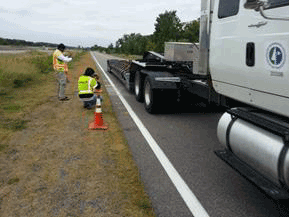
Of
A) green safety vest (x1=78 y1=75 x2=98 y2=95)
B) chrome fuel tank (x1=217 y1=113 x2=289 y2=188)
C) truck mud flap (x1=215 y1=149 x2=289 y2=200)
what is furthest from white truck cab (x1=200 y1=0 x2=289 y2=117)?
green safety vest (x1=78 y1=75 x2=98 y2=95)

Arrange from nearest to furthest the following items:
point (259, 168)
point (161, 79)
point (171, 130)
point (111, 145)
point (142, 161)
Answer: point (259, 168)
point (142, 161)
point (111, 145)
point (171, 130)
point (161, 79)

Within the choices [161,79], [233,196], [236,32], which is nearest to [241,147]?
[233,196]

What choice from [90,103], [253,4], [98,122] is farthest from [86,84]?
[253,4]

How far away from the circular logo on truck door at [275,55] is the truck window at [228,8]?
0.91 metres

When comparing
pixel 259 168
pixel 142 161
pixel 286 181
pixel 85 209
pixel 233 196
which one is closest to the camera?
pixel 286 181

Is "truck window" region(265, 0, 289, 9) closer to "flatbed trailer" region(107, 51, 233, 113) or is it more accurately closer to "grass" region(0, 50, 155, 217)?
"flatbed trailer" region(107, 51, 233, 113)

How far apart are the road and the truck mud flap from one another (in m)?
0.09

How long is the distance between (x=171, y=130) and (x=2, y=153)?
3277 millimetres

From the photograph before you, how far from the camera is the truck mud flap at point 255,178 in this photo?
2680mm

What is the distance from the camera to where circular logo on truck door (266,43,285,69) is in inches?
115

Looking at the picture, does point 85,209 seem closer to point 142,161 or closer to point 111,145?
point 142,161

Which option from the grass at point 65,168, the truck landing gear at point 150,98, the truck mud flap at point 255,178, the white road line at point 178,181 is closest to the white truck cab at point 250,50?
the truck mud flap at point 255,178

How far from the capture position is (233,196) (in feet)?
11.6

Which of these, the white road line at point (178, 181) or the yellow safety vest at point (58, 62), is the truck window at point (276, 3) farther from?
the yellow safety vest at point (58, 62)
